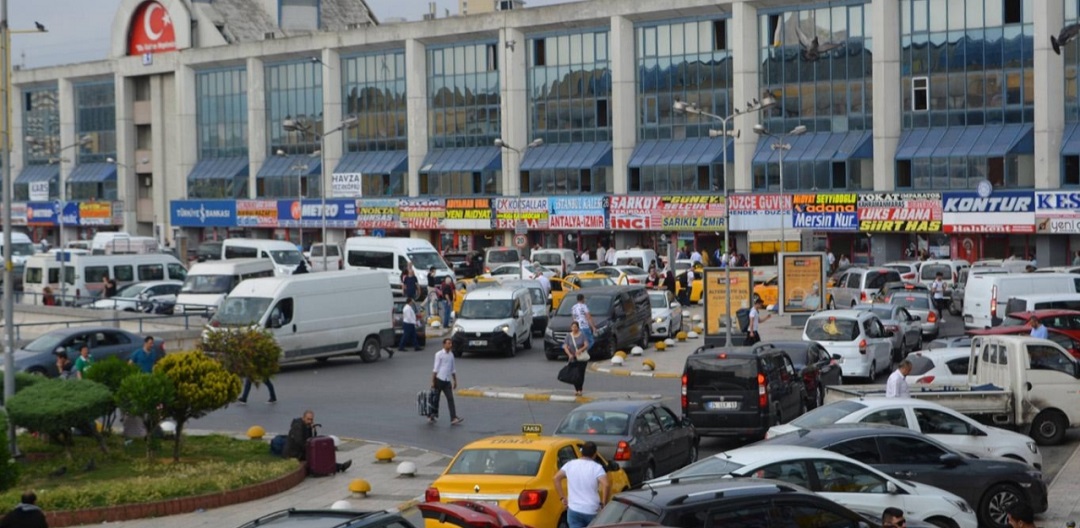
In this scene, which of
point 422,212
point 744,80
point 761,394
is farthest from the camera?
point 422,212

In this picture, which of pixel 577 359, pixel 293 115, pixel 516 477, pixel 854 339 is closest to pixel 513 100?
pixel 293 115

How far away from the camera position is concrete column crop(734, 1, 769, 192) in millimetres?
69562

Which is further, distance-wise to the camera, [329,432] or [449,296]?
[449,296]

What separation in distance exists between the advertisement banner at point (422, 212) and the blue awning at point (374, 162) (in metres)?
2.44

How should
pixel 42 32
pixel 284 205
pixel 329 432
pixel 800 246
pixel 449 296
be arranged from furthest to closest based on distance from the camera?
pixel 284 205
pixel 800 246
pixel 449 296
pixel 329 432
pixel 42 32

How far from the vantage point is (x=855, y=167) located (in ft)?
218

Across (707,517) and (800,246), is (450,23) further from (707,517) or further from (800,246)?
(707,517)

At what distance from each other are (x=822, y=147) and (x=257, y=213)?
3848cm

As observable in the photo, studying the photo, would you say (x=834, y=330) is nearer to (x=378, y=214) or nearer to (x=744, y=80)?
(x=744, y=80)

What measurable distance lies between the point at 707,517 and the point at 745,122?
195 feet

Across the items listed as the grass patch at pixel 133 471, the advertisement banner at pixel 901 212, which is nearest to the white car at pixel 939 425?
the grass patch at pixel 133 471

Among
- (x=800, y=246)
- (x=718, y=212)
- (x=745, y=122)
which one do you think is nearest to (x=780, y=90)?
(x=745, y=122)

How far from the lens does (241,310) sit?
35.8 m

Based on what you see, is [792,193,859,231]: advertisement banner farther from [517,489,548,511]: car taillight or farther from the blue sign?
[517,489,548,511]: car taillight
